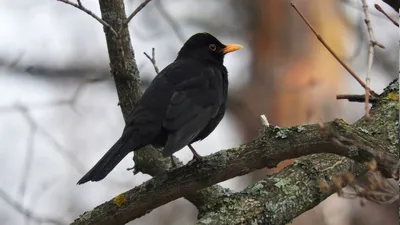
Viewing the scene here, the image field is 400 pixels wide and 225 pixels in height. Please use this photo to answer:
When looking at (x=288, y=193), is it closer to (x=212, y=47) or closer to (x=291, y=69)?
(x=212, y=47)

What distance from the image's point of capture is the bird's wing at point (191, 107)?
9.20ft

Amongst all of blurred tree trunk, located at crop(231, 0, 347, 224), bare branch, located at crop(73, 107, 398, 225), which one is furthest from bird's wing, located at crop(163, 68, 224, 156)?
blurred tree trunk, located at crop(231, 0, 347, 224)

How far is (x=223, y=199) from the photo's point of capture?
2486 millimetres

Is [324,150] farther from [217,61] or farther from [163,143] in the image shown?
[217,61]

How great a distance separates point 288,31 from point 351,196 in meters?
3.78

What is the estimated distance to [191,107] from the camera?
3021 mm

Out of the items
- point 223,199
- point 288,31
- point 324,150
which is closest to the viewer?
point 324,150

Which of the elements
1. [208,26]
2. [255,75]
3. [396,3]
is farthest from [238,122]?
[396,3]

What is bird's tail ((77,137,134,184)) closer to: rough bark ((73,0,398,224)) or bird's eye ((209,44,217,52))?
rough bark ((73,0,398,224))

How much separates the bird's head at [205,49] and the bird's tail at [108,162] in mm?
974

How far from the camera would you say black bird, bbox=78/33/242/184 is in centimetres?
279

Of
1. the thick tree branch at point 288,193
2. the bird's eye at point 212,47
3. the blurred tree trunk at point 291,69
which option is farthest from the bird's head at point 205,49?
the blurred tree trunk at point 291,69

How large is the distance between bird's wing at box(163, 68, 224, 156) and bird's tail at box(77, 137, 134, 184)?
0.20 m

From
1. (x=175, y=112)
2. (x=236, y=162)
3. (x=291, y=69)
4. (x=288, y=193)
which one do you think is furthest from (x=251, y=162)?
(x=291, y=69)
